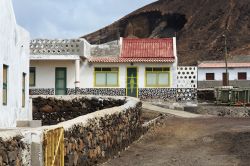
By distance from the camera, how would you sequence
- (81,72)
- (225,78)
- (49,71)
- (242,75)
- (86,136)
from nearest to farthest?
(86,136), (49,71), (81,72), (225,78), (242,75)

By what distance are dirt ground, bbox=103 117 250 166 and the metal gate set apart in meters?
3.92

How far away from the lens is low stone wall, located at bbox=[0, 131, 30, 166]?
608 cm

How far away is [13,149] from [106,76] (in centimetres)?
2778

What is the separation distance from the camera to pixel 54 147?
7699 millimetres

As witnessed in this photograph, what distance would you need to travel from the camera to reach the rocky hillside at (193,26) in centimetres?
8025

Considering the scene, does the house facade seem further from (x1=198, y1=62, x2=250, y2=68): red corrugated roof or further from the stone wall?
the stone wall

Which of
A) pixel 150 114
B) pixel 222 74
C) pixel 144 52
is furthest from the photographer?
pixel 222 74

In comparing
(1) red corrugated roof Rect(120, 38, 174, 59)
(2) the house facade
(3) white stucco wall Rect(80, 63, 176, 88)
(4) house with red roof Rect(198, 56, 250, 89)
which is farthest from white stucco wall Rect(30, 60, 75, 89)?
(2) the house facade

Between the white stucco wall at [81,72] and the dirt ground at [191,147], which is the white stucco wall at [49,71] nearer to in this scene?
the white stucco wall at [81,72]

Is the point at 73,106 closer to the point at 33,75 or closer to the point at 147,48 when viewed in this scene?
the point at 33,75

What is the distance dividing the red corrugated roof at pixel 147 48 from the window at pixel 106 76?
1.19 meters

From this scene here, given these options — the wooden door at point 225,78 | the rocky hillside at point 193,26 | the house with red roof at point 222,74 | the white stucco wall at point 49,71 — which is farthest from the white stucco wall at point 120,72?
the rocky hillside at point 193,26

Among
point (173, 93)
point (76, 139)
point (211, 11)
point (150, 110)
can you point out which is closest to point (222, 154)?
point (76, 139)

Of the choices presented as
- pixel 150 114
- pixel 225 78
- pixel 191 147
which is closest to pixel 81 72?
pixel 150 114
